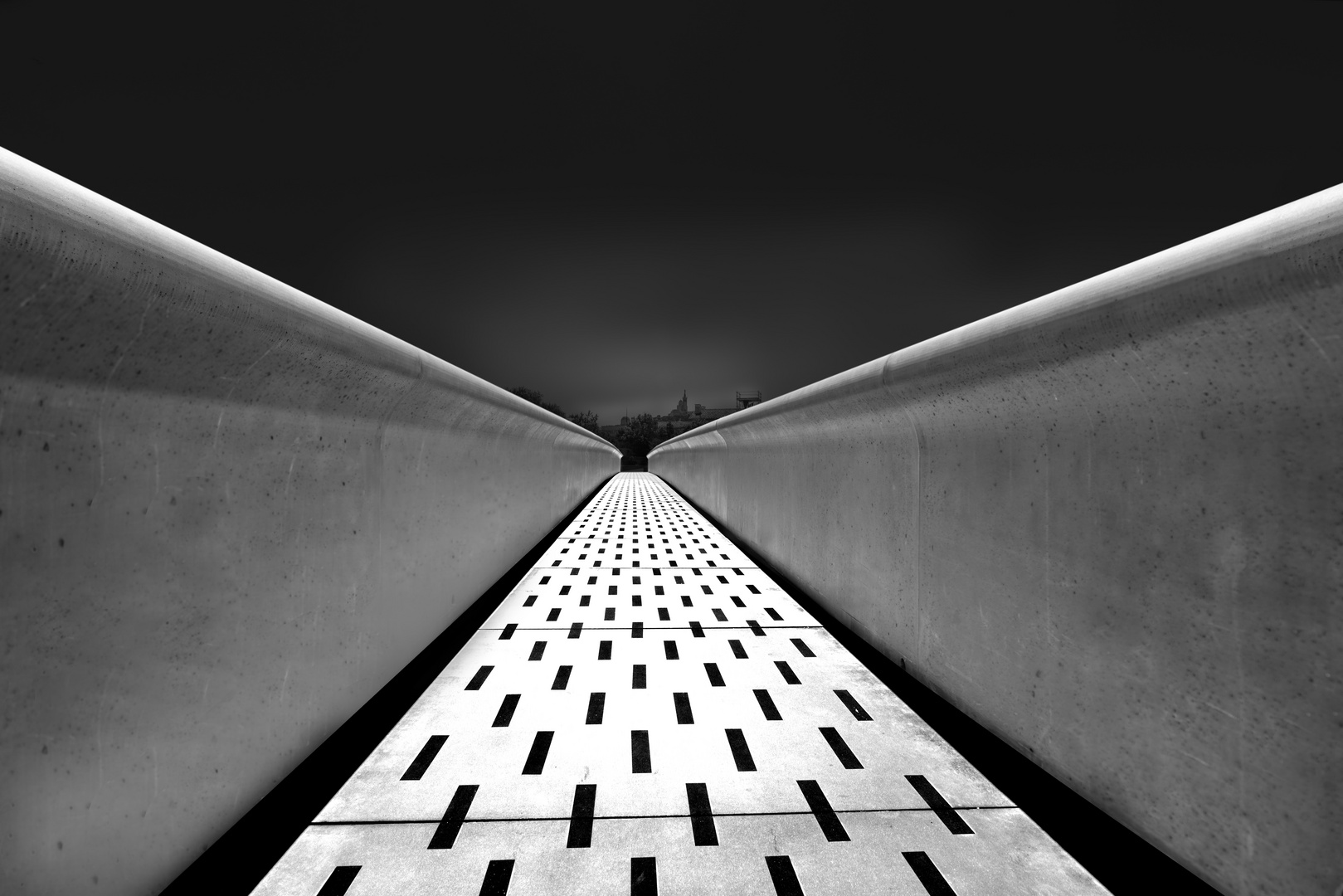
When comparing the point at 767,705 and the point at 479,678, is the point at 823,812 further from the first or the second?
the point at 479,678

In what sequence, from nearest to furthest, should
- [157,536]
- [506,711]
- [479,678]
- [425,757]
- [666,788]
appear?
[157,536]
[666,788]
[425,757]
[506,711]
[479,678]

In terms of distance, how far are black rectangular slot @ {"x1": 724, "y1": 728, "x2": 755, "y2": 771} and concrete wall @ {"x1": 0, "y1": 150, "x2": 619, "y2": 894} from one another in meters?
1.42

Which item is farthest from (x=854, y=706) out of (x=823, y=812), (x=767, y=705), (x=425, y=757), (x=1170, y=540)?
(x=425, y=757)

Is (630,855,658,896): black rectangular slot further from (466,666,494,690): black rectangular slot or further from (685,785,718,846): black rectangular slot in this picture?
(466,666,494,690): black rectangular slot

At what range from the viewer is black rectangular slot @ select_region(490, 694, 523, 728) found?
7.23ft

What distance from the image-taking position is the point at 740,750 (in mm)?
2021

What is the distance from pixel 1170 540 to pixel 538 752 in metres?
1.97

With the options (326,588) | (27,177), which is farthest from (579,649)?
(27,177)

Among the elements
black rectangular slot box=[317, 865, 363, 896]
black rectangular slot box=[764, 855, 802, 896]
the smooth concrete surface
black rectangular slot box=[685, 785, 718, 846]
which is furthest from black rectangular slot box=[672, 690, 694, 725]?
black rectangular slot box=[317, 865, 363, 896]

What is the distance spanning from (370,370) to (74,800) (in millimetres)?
1475

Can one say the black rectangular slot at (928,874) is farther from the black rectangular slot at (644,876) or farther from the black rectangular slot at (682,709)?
the black rectangular slot at (682,709)

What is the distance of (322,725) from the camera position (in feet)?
6.45

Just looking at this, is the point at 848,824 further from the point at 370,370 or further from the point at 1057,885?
the point at 370,370

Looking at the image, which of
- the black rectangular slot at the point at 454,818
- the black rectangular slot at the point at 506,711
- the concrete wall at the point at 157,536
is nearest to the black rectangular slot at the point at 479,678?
the black rectangular slot at the point at 506,711
